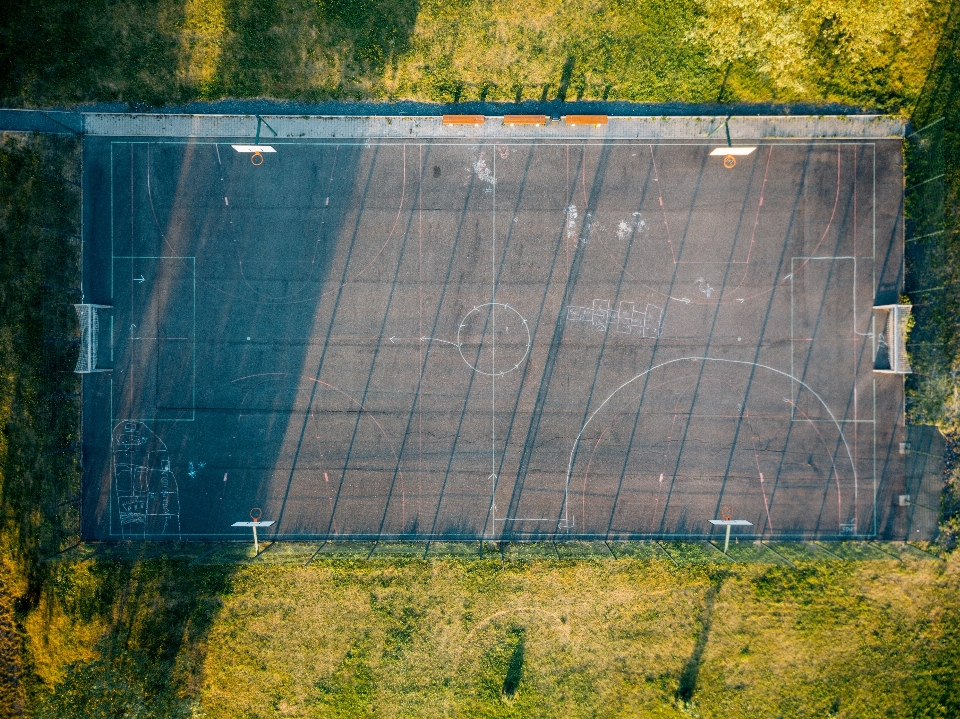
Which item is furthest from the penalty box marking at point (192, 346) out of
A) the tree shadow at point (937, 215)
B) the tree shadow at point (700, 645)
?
the tree shadow at point (937, 215)

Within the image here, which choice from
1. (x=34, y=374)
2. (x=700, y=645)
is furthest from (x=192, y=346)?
(x=700, y=645)

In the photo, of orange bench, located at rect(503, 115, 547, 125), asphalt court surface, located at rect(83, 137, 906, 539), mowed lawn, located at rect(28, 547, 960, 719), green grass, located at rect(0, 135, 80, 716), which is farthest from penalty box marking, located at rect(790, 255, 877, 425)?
green grass, located at rect(0, 135, 80, 716)

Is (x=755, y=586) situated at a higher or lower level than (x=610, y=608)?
higher

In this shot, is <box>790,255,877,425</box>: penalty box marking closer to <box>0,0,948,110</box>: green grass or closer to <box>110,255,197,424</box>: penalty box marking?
<box>0,0,948,110</box>: green grass

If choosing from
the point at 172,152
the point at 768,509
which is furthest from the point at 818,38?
the point at 172,152

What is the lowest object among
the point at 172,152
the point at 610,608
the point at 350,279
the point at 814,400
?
the point at 610,608

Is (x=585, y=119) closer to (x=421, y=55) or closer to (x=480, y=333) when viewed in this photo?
(x=421, y=55)

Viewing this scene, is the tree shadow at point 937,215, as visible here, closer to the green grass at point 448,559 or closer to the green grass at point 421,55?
the green grass at point 448,559

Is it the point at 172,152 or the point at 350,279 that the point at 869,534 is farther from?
the point at 172,152
